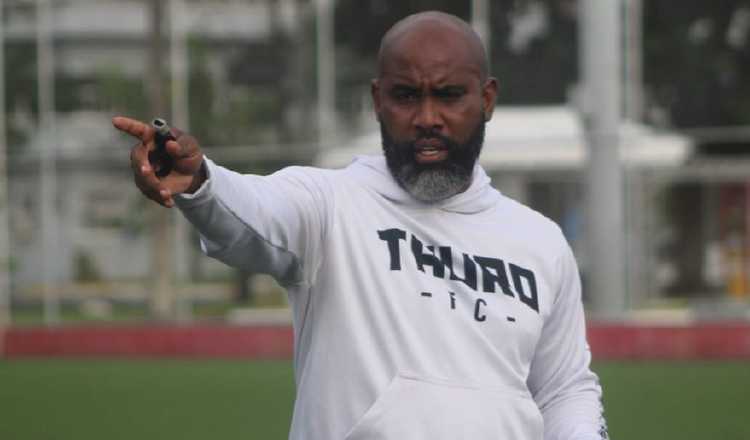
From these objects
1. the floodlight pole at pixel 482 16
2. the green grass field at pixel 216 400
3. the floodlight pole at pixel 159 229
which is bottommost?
the green grass field at pixel 216 400

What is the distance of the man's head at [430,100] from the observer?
12.0 ft

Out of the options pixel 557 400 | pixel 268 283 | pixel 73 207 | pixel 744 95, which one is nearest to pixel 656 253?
pixel 744 95

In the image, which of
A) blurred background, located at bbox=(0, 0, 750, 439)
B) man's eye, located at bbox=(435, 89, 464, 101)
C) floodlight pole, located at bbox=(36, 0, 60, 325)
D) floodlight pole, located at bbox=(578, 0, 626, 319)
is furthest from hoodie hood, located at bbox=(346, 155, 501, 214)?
floodlight pole, located at bbox=(36, 0, 60, 325)

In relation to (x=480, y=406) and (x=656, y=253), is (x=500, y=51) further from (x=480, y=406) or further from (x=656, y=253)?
(x=480, y=406)

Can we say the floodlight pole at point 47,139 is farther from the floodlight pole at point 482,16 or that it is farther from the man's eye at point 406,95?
the man's eye at point 406,95

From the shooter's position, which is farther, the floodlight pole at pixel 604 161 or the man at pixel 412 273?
the floodlight pole at pixel 604 161

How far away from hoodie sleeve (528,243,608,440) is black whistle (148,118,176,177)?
1103 millimetres

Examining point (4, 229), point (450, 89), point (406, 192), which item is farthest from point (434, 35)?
point (4, 229)

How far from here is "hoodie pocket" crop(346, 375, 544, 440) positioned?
3568 mm

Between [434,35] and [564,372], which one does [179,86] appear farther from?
[434,35]

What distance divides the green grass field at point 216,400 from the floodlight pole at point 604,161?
11.1ft

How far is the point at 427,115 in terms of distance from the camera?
364cm

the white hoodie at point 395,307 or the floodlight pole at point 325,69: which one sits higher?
the floodlight pole at point 325,69

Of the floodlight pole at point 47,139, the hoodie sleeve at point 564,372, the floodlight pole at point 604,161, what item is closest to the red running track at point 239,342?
the floodlight pole at point 604,161
